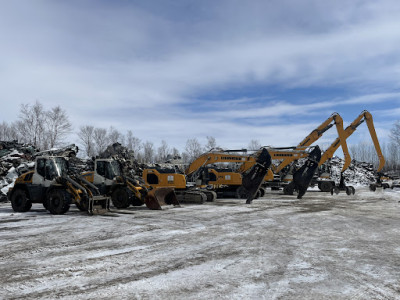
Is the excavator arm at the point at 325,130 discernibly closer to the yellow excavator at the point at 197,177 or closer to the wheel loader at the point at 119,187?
the yellow excavator at the point at 197,177

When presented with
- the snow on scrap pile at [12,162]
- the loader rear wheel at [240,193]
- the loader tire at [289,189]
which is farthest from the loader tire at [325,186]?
the snow on scrap pile at [12,162]

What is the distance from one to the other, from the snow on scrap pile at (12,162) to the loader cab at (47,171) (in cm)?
853

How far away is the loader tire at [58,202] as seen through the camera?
12.2 m

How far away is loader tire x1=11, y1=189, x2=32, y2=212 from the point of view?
1331cm

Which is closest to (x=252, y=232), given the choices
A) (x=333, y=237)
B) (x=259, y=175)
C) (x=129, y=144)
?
(x=333, y=237)

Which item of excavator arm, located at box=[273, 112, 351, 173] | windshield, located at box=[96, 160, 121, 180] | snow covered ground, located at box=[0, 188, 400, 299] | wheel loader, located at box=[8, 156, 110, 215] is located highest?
excavator arm, located at box=[273, 112, 351, 173]

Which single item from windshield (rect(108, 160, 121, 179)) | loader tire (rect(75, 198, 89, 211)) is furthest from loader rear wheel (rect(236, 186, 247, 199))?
loader tire (rect(75, 198, 89, 211))

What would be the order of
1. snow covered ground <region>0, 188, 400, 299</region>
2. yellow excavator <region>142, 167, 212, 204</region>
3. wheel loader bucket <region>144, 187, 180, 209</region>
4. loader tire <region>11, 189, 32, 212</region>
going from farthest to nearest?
1. yellow excavator <region>142, 167, 212, 204</region>
2. wheel loader bucket <region>144, 187, 180, 209</region>
3. loader tire <region>11, 189, 32, 212</region>
4. snow covered ground <region>0, 188, 400, 299</region>

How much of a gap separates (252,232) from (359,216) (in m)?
5.44

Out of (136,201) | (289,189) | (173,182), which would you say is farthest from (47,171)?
(289,189)

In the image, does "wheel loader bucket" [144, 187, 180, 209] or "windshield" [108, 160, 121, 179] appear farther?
"windshield" [108, 160, 121, 179]

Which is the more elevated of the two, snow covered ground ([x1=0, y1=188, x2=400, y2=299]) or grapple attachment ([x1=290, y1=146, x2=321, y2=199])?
grapple attachment ([x1=290, y1=146, x2=321, y2=199])

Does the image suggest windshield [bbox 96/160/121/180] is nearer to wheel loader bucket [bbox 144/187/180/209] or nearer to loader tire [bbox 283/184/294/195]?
wheel loader bucket [bbox 144/187/180/209]

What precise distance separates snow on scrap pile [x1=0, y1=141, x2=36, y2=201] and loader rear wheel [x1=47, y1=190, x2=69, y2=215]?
931 centimetres
